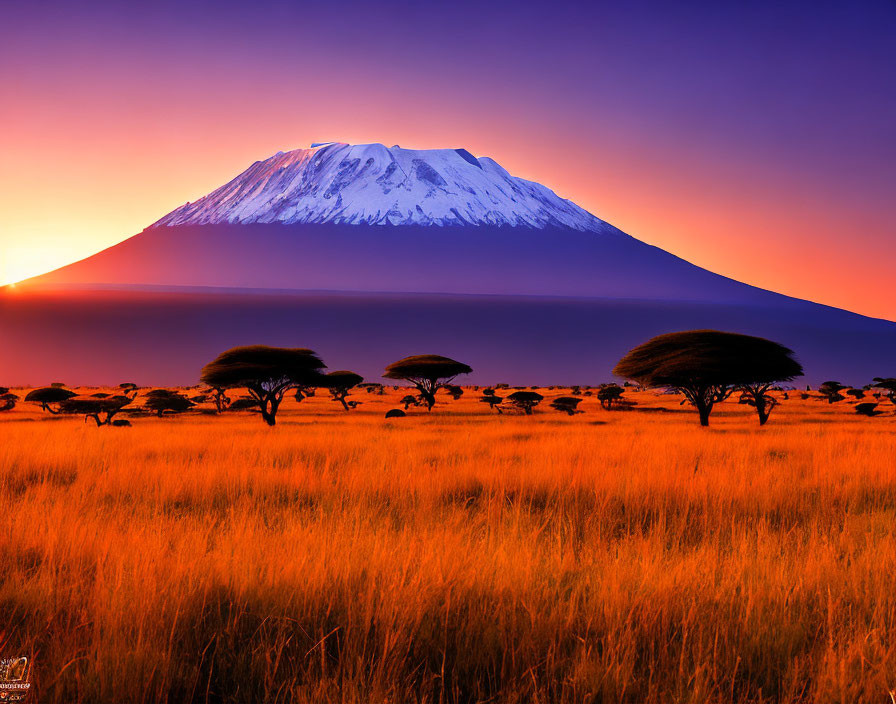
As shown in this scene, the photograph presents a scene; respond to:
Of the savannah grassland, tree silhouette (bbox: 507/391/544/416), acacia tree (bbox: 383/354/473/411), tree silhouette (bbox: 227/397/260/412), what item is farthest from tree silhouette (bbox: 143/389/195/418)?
the savannah grassland

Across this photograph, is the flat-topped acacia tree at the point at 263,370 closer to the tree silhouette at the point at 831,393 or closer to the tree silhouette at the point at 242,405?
the tree silhouette at the point at 242,405

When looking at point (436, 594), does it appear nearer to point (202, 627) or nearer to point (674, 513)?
point (202, 627)

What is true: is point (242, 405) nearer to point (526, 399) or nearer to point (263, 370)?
point (263, 370)

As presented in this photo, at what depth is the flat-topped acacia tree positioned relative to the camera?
2653cm

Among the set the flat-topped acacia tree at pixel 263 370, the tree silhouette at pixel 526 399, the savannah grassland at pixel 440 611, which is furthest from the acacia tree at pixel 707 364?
the savannah grassland at pixel 440 611

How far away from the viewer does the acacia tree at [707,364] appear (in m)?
24.4

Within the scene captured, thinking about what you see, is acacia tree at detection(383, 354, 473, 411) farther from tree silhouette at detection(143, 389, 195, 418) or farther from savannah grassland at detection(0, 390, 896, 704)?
savannah grassland at detection(0, 390, 896, 704)

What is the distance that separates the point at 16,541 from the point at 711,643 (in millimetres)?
5604

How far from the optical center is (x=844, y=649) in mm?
3020

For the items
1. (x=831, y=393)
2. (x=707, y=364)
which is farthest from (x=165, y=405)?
(x=831, y=393)
